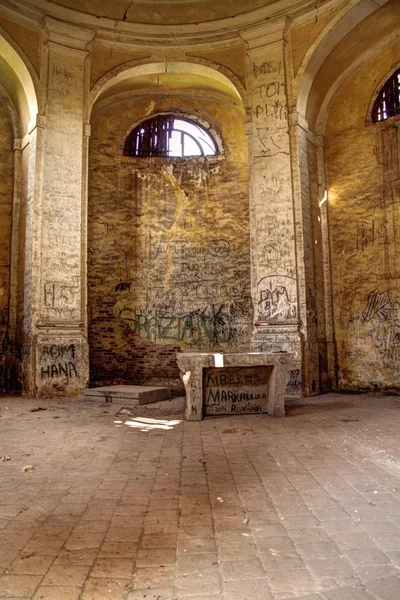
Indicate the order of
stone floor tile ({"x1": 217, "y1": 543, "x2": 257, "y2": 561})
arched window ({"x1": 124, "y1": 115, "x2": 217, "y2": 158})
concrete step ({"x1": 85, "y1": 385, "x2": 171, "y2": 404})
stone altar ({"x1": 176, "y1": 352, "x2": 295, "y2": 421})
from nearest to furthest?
stone floor tile ({"x1": 217, "y1": 543, "x2": 257, "y2": 561}) → stone altar ({"x1": 176, "y1": 352, "x2": 295, "y2": 421}) → concrete step ({"x1": 85, "y1": 385, "x2": 171, "y2": 404}) → arched window ({"x1": 124, "y1": 115, "x2": 217, "y2": 158})

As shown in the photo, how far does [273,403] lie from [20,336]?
601 centimetres

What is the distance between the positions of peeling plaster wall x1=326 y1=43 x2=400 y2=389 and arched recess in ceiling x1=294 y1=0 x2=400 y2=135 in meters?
0.27

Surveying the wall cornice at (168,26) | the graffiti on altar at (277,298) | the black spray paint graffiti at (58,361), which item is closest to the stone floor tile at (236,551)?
the graffiti on altar at (277,298)

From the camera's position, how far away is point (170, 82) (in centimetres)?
1177

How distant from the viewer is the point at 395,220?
9.60 meters

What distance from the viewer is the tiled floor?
2133 mm

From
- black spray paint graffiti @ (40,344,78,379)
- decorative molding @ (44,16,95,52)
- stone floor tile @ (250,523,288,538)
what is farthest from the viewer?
decorative molding @ (44,16,95,52)

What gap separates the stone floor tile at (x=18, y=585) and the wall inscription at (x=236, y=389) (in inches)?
175

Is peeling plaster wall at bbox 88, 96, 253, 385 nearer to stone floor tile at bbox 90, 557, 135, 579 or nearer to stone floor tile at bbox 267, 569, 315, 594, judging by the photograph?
stone floor tile at bbox 90, 557, 135, 579

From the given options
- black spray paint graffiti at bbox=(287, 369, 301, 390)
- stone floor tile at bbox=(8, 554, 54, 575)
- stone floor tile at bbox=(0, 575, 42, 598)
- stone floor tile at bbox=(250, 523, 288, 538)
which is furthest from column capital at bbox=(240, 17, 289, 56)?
stone floor tile at bbox=(0, 575, 42, 598)

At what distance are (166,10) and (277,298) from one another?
739 centimetres

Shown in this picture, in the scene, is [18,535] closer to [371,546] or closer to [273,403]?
[371,546]

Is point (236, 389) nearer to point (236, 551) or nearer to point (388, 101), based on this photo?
point (236, 551)

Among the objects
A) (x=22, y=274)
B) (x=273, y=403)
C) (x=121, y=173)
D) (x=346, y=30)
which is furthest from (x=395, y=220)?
(x=22, y=274)
